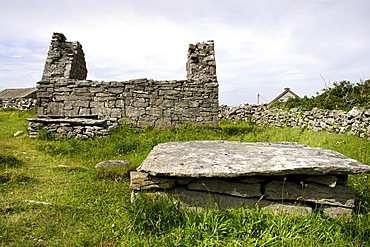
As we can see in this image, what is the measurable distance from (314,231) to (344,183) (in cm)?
86

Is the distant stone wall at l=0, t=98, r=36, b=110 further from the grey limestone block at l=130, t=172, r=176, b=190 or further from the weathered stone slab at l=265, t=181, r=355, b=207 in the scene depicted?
the weathered stone slab at l=265, t=181, r=355, b=207

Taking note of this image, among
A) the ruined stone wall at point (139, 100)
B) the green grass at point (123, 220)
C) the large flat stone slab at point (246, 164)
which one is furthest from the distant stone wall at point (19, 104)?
the large flat stone slab at point (246, 164)

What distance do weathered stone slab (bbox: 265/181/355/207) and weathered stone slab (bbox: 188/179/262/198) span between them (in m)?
0.17

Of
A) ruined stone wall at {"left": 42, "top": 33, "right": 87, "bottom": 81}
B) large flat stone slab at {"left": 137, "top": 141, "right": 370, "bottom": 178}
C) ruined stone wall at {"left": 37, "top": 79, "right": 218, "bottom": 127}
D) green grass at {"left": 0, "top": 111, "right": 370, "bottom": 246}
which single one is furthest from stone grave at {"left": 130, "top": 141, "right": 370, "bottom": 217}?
ruined stone wall at {"left": 42, "top": 33, "right": 87, "bottom": 81}

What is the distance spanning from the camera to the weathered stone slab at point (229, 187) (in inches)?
132

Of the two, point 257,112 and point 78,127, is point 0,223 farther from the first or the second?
point 257,112

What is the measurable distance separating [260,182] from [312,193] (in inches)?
27.1

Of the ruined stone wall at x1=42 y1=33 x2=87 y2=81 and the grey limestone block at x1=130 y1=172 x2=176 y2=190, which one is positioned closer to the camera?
the grey limestone block at x1=130 y1=172 x2=176 y2=190

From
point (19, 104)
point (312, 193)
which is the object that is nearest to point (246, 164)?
point (312, 193)

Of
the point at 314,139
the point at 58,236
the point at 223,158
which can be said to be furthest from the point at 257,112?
the point at 58,236

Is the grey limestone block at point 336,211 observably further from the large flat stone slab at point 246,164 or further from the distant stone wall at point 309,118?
the distant stone wall at point 309,118

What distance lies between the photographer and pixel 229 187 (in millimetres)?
3367

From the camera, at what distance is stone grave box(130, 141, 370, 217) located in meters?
3.14

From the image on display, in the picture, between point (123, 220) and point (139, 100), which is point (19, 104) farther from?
point (123, 220)
